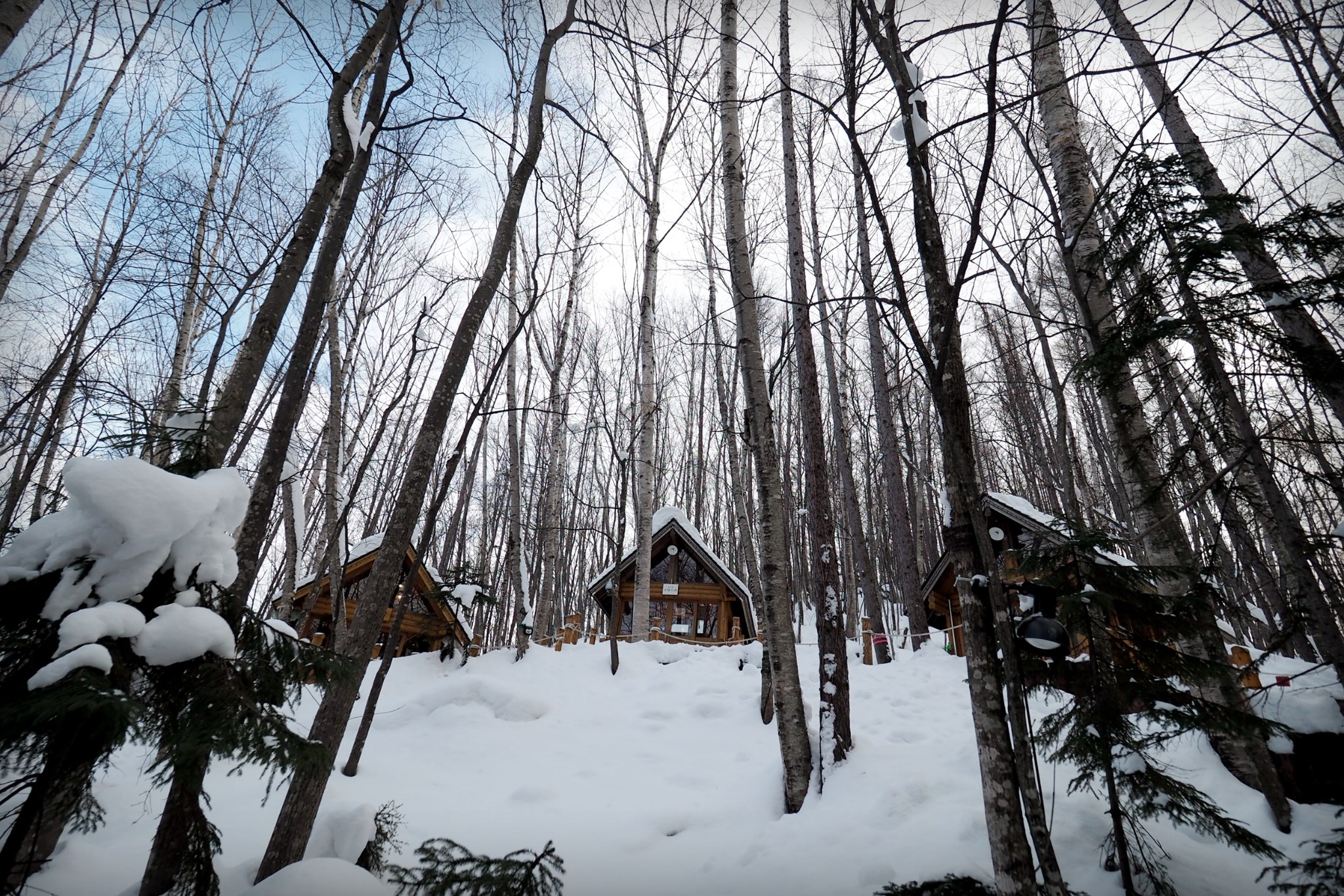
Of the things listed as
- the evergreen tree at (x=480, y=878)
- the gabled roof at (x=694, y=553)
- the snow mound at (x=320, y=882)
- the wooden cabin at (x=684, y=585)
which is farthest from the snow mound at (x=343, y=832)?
the gabled roof at (x=694, y=553)

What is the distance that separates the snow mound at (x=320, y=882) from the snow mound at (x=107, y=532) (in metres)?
1.33

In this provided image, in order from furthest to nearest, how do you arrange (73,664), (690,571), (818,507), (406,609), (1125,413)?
(690,571), (406,609), (818,507), (1125,413), (73,664)

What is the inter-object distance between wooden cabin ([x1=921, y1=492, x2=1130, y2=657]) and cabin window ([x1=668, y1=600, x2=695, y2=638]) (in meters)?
6.53

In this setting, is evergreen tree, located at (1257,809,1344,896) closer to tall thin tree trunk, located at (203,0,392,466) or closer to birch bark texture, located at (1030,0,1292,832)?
birch bark texture, located at (1030,0,1292,832)

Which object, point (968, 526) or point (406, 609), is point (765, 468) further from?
point (406, 609)

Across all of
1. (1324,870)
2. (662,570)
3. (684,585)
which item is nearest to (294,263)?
(1324,870)

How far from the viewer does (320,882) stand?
2014 mm

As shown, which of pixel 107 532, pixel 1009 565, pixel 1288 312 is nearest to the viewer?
pixel 107 532

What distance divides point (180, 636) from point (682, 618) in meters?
16.2

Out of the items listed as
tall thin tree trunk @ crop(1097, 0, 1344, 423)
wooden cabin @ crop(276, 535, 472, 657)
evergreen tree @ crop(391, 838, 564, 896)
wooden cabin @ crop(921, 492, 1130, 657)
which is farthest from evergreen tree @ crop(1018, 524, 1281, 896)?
wooden cabin @ crop(276, 535, 472, 657)

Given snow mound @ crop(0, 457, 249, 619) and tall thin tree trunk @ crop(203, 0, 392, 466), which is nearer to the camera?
snow mound @ crop(0, 457, 249, 619)

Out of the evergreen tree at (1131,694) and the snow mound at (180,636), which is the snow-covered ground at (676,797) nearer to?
the evergreen tree at (1131,694)

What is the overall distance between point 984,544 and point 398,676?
992cm

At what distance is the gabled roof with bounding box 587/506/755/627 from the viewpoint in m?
14.8
